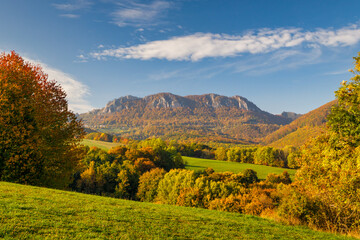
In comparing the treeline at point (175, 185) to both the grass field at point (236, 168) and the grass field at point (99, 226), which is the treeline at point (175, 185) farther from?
the grass field at point (99, 226)

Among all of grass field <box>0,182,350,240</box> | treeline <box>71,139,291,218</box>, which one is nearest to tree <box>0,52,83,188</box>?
grass field <box>0,182,350,240</box>

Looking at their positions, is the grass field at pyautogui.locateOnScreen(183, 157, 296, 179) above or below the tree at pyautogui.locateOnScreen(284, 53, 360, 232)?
below

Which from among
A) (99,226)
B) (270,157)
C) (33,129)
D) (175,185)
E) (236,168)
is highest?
(33,129)

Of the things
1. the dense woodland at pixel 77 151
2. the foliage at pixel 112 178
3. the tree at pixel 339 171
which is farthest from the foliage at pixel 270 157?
the tree at pixel 339 171

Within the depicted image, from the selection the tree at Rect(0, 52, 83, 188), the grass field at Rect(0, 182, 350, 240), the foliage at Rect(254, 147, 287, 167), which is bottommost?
the foliage at Rect(254, 147, 287, 167)

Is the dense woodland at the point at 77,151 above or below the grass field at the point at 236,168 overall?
above

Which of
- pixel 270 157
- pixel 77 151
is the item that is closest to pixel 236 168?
pixel 270 157

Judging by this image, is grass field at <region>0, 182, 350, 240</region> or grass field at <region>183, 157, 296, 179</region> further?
grass field at <region>183, 157, 296, 179</region>

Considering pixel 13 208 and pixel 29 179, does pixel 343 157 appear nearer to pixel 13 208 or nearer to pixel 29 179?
pixel 13 208

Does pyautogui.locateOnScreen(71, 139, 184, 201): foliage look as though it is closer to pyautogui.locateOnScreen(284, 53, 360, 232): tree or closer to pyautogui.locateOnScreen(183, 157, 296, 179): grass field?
pyautogui.locateOnScreen(183, 157, 296, 179): grass field

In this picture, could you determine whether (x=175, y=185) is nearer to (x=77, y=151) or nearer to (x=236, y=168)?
(x=77, y=151)

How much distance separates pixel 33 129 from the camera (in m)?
22.1

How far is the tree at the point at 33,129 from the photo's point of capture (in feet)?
68.1

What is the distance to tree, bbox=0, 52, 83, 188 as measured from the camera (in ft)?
68.1
